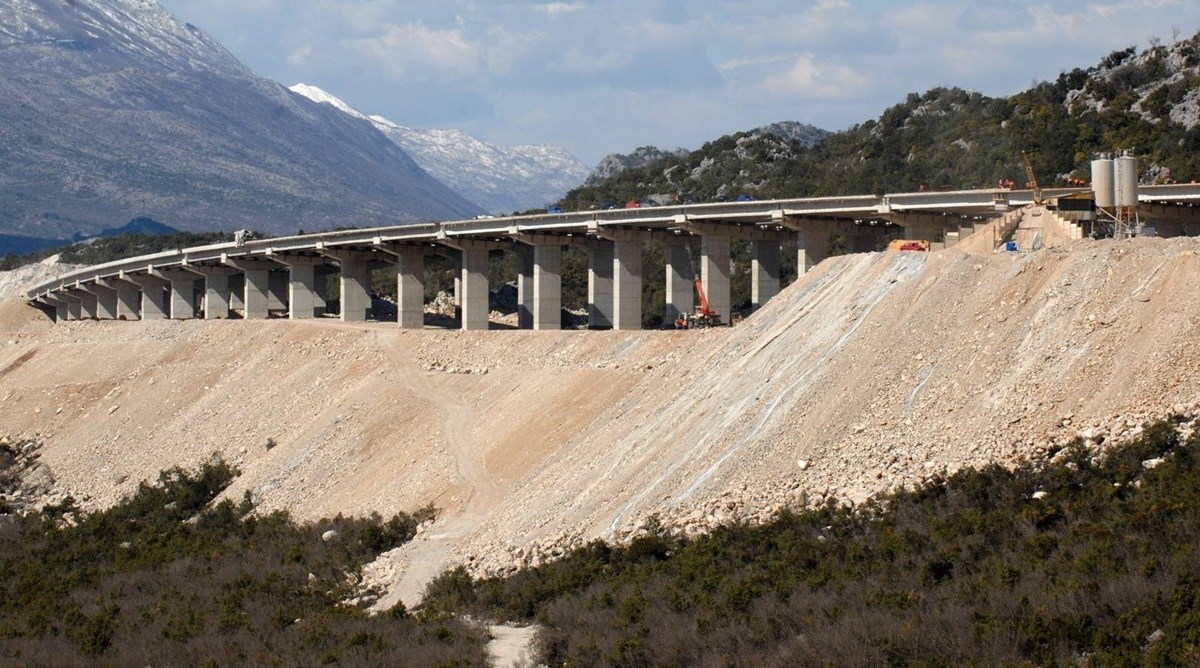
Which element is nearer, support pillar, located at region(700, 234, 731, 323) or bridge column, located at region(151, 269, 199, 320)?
support pillar, located at region(700, 234, 731, 323)

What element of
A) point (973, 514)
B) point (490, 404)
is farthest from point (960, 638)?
point (490, 404)

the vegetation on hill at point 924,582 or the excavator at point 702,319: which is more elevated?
the excavator at point 702,319

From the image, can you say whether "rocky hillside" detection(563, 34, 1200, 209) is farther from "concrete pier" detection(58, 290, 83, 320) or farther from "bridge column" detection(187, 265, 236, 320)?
"concrete pier" detection(58, 290, 83, 320)

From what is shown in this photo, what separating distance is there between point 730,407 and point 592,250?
30.0 meters

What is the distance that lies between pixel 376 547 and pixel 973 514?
47.3ft

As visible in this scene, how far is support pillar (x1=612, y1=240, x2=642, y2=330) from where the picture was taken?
6147 cm

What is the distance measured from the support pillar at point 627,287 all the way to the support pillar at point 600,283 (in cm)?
399

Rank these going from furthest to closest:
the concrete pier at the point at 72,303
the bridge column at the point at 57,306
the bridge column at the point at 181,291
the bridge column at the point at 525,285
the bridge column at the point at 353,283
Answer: the bridge column at the point at 57,306 < the concrete pier at the point at 72,303 < the bridge column at the point at 181,291 < the bridge column at the point at 353,283 < the bridge column at the point at 525,285

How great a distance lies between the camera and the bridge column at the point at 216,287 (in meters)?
85.8

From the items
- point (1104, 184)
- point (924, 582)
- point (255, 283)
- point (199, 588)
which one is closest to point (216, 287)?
point (255, 283)

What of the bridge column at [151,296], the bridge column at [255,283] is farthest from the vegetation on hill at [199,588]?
the bridge column at [151,296]

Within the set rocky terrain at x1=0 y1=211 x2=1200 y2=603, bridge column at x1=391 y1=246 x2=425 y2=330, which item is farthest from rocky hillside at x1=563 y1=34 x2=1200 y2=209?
rocky terrain at x1=0 y1=211 x2=1200 y2=603

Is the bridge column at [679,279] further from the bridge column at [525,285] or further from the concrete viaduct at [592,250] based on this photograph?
the bridge column at [525,285]

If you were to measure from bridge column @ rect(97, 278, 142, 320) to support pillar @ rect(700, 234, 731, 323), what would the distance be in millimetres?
46861
